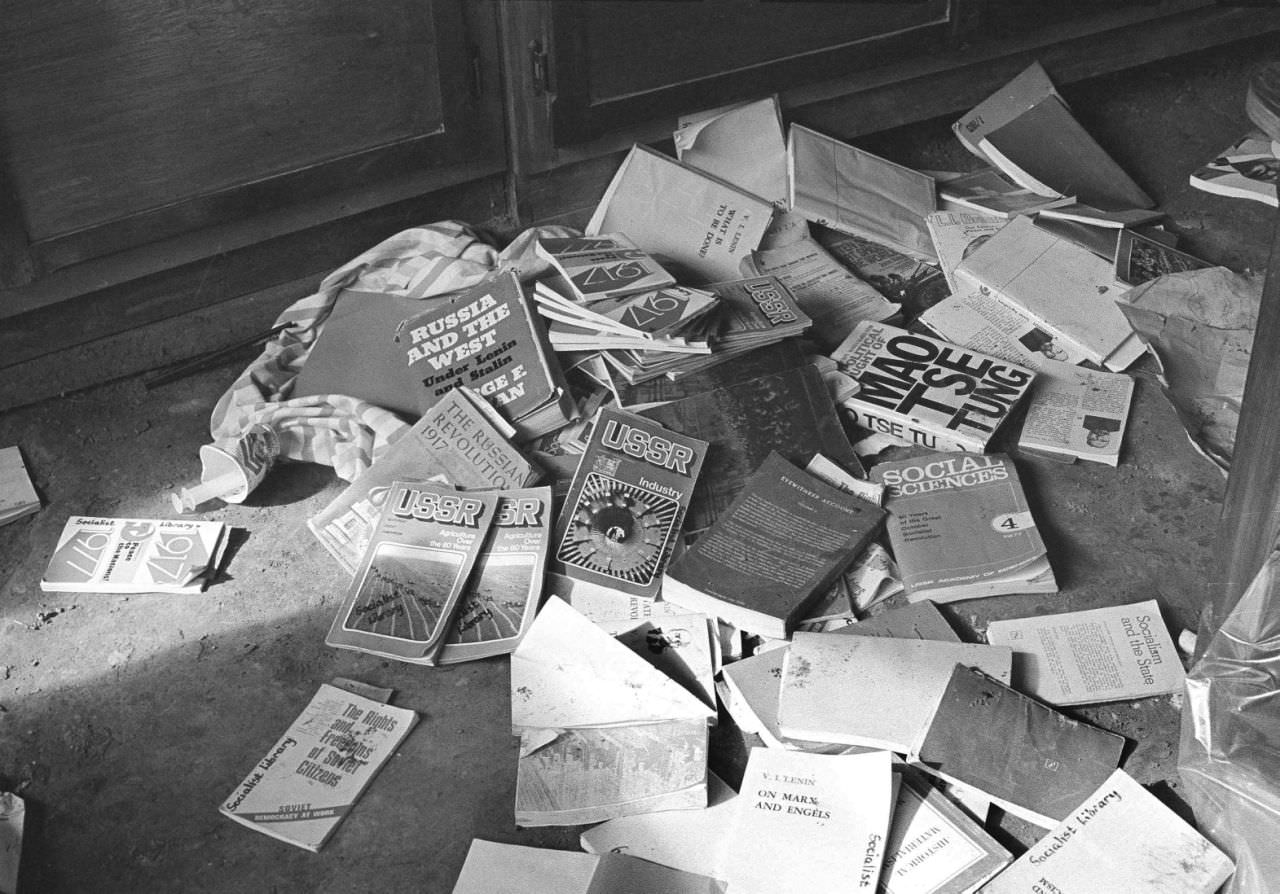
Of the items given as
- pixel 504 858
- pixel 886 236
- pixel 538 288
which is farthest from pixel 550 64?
pixel 504 858

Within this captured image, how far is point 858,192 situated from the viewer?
2.98 m

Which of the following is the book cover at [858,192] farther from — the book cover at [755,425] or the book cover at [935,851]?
the book cover at [935,851]

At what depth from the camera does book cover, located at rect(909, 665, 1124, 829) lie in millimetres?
1747

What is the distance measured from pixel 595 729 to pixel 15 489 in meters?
1.29

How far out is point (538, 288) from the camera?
Result: 96.2 inches

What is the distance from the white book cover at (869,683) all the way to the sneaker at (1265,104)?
2.01 m

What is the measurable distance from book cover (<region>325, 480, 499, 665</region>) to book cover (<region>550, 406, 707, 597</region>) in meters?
0.15

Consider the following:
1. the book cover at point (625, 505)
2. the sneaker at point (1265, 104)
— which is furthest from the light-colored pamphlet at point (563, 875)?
the sneaker at point (1265, 104)

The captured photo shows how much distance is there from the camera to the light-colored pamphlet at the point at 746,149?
292 centimetres

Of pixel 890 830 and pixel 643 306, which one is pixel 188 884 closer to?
pixel 890 830

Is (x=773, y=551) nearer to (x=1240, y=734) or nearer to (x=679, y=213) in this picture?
(x=1240, y=734)

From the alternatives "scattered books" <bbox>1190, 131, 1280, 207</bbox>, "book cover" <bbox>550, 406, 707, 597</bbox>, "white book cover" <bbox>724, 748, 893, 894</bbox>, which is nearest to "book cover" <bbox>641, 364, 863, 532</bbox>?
"book cover" <bbox>550, 406, 707, 597</bbox>

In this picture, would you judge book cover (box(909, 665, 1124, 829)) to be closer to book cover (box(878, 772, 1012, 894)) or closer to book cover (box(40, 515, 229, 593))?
book cover (box(878, 772, 1012, 894))

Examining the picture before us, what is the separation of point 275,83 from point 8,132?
491mm
